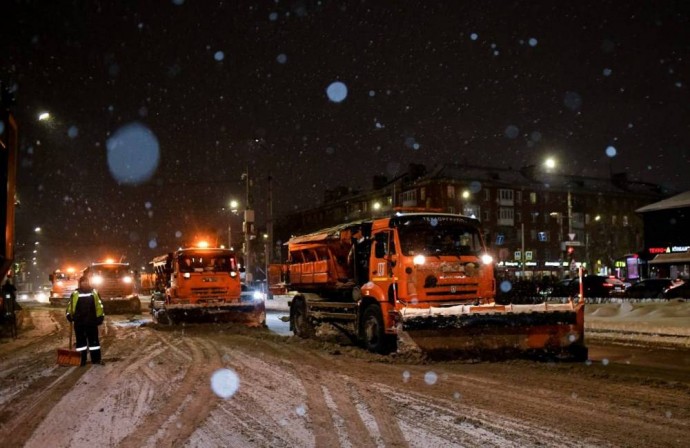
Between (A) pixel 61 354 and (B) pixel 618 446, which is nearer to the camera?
(B) pixel 618 446

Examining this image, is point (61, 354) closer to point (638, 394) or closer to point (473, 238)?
point (473, 238)

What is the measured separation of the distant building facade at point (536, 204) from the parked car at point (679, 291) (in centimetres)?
3959

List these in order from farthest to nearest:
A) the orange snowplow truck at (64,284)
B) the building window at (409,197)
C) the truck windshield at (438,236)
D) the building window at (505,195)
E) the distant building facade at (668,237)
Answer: the building window at (505,195) < the building window at (409,197) < the distant building facade at (668,237) < the orange snowplow truck at (64,284) < the truck windshield at (438,236)

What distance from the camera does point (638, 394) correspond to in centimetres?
860

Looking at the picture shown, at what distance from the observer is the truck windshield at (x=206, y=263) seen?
70.7 feet

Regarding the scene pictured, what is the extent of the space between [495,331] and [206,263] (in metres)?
12.2


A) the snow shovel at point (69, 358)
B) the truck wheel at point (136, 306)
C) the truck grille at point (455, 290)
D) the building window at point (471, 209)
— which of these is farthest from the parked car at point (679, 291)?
the building window at point (471, 209)

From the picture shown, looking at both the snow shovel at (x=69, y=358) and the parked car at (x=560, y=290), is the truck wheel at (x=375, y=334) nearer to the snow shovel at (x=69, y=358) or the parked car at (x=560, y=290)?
the snow shovel at (x=69, y=358)

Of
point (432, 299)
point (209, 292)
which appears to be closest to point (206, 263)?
point (209, 292)

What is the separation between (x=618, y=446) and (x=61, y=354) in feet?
32.2

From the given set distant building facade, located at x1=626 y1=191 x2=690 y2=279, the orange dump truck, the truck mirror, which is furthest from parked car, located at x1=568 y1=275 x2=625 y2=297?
the truck mirror

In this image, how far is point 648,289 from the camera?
37.1 metres

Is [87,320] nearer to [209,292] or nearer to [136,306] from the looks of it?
[209,292]

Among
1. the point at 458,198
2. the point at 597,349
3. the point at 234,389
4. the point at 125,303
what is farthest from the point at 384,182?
the point at 234,389
